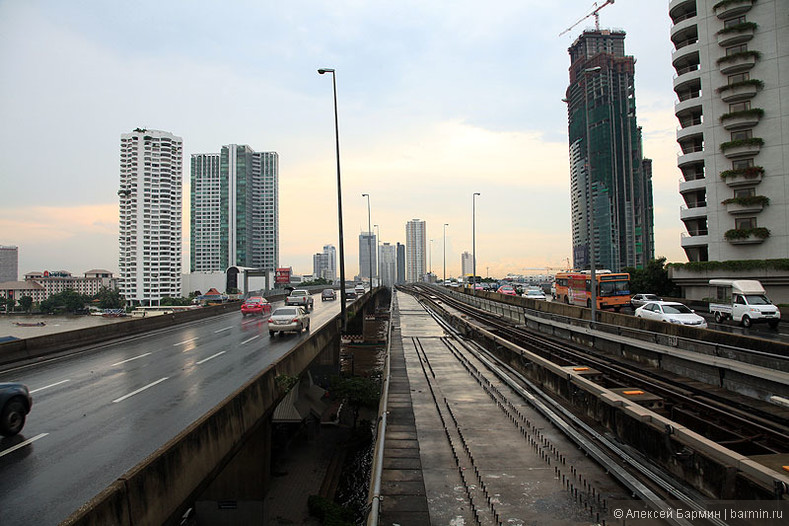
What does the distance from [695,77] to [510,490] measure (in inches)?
2188

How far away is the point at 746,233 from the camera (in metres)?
42.6

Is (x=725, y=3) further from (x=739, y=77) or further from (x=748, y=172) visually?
(x=748, y=172)

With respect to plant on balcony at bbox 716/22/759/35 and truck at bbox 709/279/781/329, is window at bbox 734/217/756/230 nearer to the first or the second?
plant on balcony at bbox 716/22/759/35

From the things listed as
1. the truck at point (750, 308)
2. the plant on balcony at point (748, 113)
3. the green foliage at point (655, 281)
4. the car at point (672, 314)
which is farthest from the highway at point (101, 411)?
the plant on balcony at point (748, 113)

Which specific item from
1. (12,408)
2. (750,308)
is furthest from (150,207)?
(750,308)

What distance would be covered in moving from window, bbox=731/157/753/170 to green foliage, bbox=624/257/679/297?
38.8 feet

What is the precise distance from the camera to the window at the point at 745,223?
43.4 metres

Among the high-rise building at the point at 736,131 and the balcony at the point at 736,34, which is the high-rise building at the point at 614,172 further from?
the balcony at the point at 736,34

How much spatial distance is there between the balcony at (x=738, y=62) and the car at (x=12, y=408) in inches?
2316

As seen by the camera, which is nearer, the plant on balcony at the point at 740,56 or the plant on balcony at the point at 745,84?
the plant on balcony at the point at 745,84

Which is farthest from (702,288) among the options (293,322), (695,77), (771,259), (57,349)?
(57,349)

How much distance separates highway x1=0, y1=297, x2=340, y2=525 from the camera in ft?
22.4

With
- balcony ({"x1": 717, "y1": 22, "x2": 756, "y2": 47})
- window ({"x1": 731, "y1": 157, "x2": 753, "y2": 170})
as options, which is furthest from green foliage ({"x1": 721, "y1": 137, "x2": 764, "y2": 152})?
balcony ({"x1": 717, "y1": 22, "x2": 756, "y2": 47})

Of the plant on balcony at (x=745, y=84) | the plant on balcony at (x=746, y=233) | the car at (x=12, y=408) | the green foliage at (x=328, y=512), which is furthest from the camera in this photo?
the plant on balcony at (x=745, y=84)
